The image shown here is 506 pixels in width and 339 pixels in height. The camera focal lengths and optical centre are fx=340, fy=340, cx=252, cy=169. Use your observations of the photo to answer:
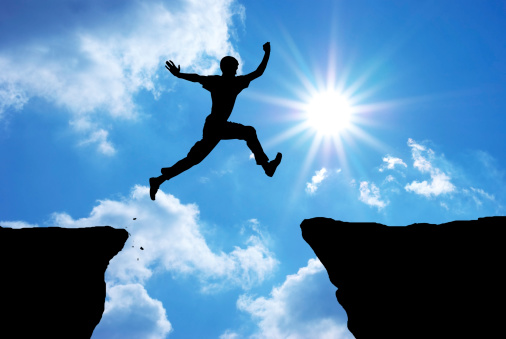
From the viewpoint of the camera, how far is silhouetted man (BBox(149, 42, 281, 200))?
6227 millimetres

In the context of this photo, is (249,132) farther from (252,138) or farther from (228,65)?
(228,65)

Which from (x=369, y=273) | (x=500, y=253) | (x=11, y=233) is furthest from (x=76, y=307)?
(x=500, y=253)

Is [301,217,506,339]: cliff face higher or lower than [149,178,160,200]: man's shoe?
lower

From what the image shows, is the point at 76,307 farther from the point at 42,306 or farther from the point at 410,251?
the point at 410,251

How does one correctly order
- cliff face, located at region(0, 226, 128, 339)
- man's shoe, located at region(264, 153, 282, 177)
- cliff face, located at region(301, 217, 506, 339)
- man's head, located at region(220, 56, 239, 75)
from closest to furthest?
cliff face, located at region(301, 217, 506, 339)
cliff face, located at region(0, 226, 128, 339)
man's shoe, located at region(264, 153, 282, 177)
man's head, located at region(220, 56, 239, 75)

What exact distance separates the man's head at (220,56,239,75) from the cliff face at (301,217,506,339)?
3.35 meters

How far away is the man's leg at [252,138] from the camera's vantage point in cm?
623

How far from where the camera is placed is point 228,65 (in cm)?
632

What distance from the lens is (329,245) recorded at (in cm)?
466

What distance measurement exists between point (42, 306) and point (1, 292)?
0.51m

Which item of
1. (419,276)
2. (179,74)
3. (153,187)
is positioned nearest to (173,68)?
(179,74)

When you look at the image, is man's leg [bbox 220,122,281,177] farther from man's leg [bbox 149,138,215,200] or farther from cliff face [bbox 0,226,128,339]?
cliff face [bbox 0,226,128,339]

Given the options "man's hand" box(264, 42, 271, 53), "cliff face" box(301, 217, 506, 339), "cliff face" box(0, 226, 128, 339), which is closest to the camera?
"cliff face" box(301, 217, 506, 339)

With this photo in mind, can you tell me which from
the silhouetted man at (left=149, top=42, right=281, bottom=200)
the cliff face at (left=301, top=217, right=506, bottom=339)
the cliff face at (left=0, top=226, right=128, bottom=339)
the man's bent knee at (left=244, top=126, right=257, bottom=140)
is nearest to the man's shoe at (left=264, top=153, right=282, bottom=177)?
the silhouetted man at (left=149, top=42, right=281, bottom=200)
